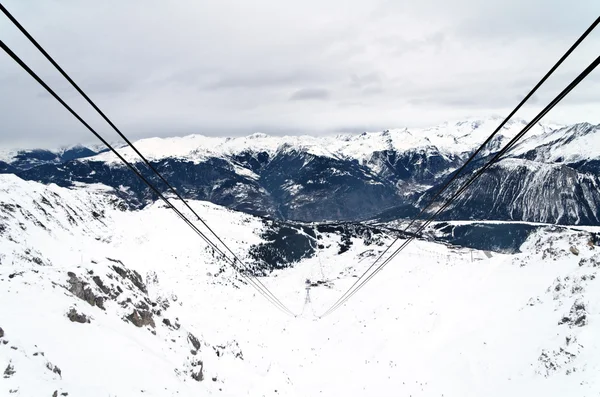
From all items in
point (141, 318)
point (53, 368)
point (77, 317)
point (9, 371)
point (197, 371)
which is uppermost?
point (9, 371)

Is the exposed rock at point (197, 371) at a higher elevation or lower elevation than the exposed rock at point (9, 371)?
lower

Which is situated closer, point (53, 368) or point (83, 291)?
point (53, 368)

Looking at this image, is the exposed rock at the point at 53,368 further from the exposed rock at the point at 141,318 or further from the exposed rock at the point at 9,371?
the exposed rock at the point at 141,318

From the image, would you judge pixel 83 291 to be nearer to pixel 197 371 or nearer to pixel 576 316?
pixel 197 371

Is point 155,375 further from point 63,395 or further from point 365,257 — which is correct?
point 365,257

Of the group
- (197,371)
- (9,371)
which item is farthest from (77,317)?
(9,371)

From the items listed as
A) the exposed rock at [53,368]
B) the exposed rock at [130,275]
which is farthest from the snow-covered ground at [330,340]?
the exposed rock at [130,275]
